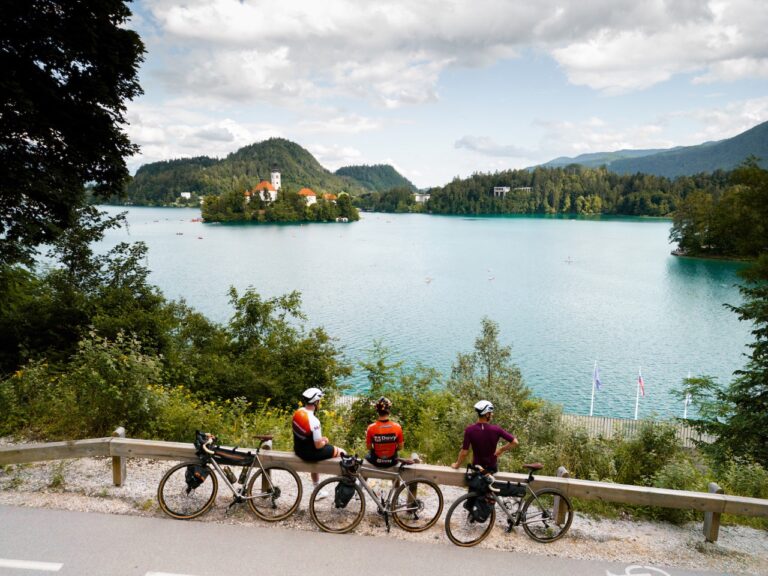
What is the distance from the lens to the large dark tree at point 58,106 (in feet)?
31.2

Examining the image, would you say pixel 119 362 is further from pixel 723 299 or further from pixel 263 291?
pixel 723 299

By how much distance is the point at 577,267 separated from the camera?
76.1 m

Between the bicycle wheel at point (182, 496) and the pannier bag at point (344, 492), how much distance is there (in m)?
1.49

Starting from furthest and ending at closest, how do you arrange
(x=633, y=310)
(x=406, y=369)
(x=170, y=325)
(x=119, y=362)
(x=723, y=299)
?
(x=723, y=299)
(x=633, y=310)
(x=406, y=369)
(x=170, y=325)
(x=119, y=362)

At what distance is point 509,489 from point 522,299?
49842mm

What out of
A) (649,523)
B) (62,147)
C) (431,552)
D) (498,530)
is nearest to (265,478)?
(431,552)

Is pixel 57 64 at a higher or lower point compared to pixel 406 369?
higher

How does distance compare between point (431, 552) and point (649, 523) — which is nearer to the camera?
point (431, 552)

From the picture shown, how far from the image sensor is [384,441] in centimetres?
570

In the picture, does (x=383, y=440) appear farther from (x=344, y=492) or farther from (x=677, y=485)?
(x=677, y=485)

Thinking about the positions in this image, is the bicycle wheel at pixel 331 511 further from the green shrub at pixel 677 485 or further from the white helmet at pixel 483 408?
the green shrub at pixel 677 485

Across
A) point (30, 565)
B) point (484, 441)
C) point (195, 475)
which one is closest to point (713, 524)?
point (484, 441)

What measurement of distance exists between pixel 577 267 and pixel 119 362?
76.6 m

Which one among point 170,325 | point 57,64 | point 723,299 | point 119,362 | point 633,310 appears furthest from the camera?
point 723,299
